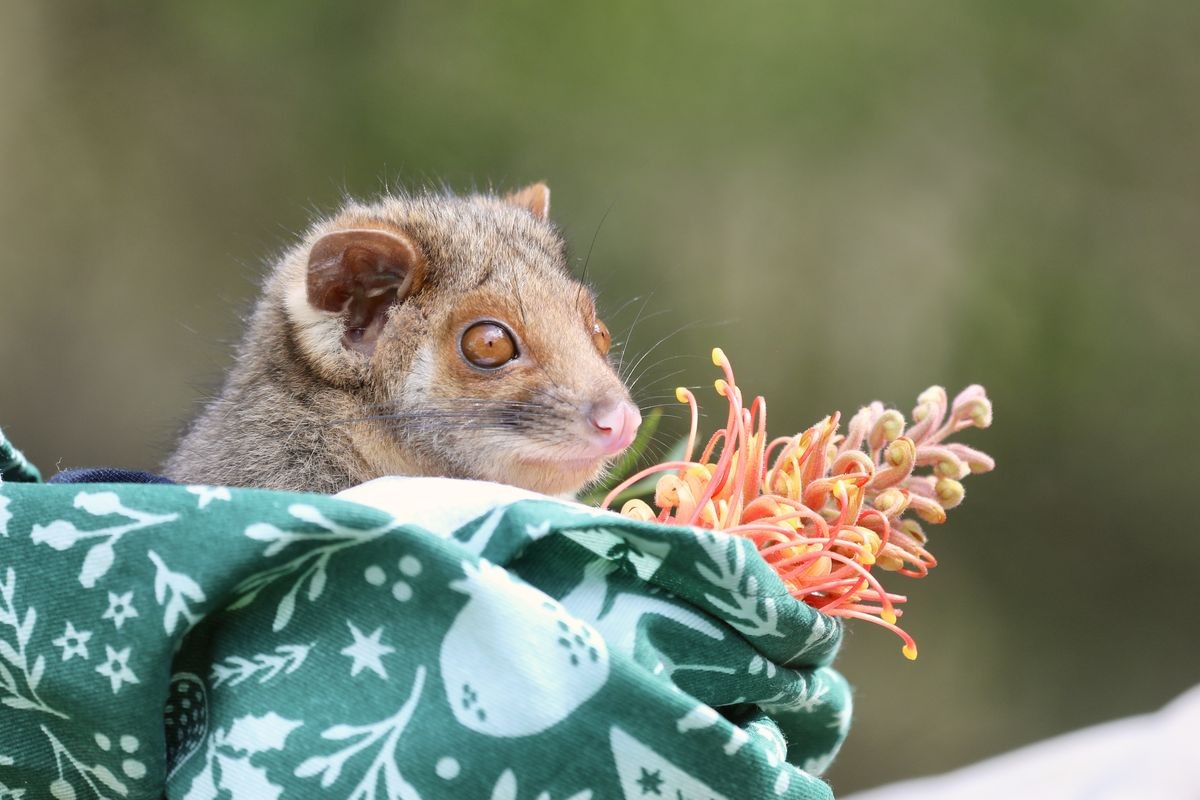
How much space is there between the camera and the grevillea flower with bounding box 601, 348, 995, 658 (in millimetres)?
816

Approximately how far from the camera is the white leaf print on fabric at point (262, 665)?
0.65m

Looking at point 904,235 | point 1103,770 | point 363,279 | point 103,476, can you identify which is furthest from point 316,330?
point 904,235

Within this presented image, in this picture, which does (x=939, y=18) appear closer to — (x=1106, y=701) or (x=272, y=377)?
(x=1106, y=701)

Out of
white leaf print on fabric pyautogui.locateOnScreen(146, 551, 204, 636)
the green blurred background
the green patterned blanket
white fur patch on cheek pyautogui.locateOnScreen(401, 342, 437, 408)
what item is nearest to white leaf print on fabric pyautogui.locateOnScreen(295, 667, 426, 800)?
the green patterned blanket

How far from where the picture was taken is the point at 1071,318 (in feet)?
9.78

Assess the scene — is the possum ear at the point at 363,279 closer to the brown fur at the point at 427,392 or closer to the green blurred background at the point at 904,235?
the brown fur at the point at 427,392

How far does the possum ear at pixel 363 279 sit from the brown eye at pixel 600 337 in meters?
0.18

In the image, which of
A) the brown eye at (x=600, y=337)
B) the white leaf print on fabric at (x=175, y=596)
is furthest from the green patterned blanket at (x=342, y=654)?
the brown eye at (x=600, y=337)

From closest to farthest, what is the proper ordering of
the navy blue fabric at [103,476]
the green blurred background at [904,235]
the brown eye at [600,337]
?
the navy blue fabric at [103,476] < the brown eye at [600,337] < the green blurred background at [904,235]

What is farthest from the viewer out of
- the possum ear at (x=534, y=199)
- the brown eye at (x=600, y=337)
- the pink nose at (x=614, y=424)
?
the possum ear at (x=534, y=199)

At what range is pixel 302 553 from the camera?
63cm

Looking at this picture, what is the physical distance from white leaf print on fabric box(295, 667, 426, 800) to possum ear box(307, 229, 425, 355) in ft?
1.45

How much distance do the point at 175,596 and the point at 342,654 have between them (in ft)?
0.32

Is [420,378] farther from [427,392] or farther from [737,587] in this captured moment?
[737,587]
